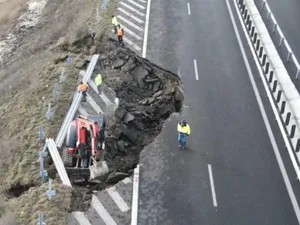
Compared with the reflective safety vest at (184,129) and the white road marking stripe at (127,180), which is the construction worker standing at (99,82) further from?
the white road marking stripe at (127,180)

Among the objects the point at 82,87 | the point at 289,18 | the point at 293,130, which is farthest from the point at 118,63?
the point at 289,18

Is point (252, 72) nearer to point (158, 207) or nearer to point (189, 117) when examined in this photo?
point (189, 117)

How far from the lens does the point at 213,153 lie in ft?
73.8

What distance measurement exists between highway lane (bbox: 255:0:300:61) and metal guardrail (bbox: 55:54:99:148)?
456 inches

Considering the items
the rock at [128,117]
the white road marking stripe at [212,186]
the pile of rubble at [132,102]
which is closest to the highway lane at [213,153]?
the white road marking stripe at [212,186]

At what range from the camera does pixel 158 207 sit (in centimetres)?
1973

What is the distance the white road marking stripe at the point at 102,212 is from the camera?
18.9 metres

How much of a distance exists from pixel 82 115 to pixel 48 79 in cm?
427

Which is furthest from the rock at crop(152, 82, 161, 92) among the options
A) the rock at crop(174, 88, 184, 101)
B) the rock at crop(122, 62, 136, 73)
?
the rock at crop(122, 62, 136, 73)

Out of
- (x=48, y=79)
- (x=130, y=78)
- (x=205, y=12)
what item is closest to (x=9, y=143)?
(x=48, y=79)

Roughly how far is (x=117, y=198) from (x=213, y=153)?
494cm

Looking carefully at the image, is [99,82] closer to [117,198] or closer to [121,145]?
[121,145]

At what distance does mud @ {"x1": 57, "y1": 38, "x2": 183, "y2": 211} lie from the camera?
2159 centimetres

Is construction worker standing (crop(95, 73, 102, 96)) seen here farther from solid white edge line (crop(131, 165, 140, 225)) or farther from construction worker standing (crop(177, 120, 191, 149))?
solid white edge line (crop(131, 165, 140, 225))
